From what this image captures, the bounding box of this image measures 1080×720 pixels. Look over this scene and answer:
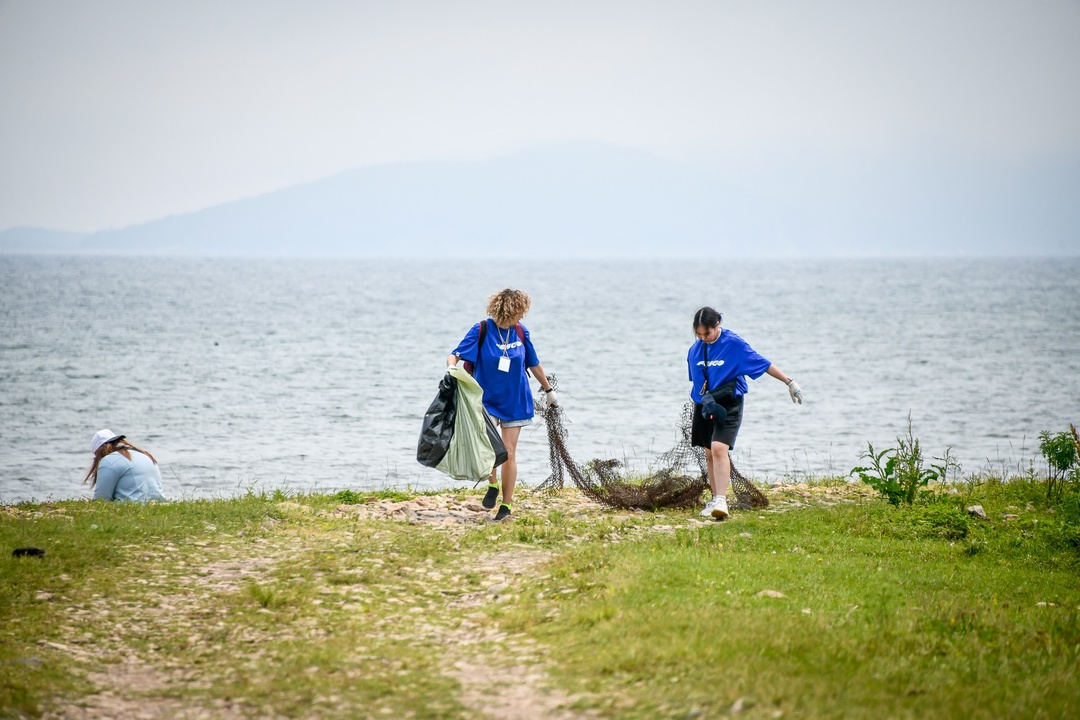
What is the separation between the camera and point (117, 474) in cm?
1155

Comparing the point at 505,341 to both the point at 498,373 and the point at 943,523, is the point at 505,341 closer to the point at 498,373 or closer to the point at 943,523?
the point at 498,373

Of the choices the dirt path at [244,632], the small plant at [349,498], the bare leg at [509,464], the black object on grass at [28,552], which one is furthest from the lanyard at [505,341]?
the black object on grass at [28,552]

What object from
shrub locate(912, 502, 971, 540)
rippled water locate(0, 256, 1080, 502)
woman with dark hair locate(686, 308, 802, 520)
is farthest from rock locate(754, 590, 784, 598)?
rippled water locate(0, 256, 1080, 502)

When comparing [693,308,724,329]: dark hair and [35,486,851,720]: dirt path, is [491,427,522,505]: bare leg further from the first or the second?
[693,308,724,329]: dark hair

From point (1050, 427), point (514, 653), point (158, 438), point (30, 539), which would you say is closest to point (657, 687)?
point (514, 653)

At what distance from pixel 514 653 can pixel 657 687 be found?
1.15 meters

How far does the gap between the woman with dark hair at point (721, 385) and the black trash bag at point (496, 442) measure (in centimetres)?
220

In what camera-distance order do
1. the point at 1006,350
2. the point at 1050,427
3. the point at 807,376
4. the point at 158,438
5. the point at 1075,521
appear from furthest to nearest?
the point at 1006,350, the point at 807,376, the point at 1050,427, the point at 158,438, the point at 1075,521

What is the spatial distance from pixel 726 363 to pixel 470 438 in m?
2.95

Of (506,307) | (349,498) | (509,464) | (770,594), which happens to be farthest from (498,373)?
(770,594)

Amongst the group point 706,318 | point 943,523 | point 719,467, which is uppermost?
point 706,318

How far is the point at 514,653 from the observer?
20.8 ft

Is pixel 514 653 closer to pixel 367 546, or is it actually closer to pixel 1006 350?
pixel 367 546

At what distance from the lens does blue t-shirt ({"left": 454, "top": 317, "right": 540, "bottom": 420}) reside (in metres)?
10.2
